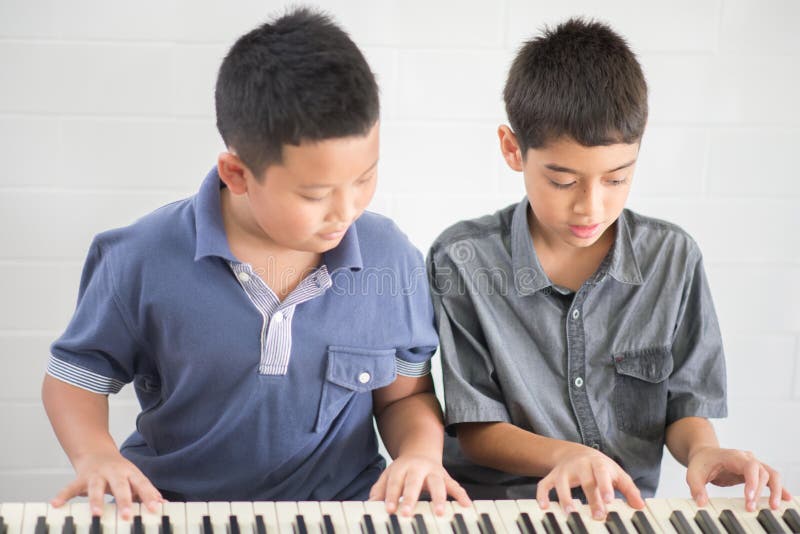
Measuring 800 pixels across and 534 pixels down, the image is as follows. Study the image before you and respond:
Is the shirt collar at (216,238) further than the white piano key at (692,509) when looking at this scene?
Yes

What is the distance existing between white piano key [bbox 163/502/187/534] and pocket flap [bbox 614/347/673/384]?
2.21ft

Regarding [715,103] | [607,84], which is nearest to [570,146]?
[607,84]

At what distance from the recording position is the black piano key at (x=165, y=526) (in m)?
1.00

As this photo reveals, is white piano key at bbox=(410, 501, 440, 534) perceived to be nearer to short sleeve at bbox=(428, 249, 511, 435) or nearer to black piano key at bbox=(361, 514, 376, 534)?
black piano key at bbox=(361, 514, 376, 534)

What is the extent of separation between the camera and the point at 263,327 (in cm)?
126

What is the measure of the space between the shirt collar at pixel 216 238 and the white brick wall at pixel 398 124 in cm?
50

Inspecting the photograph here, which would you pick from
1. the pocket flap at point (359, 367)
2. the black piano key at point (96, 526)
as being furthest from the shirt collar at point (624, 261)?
the black piano key at point (96, 526)

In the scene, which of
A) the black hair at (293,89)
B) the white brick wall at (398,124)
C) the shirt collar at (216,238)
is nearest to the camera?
the black hair at (293,89)

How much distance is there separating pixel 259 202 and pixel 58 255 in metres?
0.81

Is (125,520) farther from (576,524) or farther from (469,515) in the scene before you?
(576,524)

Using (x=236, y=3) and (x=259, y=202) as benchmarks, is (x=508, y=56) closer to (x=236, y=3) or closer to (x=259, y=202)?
(x=236, y=3)

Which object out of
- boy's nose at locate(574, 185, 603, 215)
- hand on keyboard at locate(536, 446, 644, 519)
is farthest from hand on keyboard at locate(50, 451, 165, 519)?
boy's nose at locate(574, 185, 603, 215)

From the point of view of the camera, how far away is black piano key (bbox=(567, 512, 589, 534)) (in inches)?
41.2

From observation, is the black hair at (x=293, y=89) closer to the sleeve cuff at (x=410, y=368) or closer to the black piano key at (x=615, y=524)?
the sleeve cuff at (x=410, y=368)
